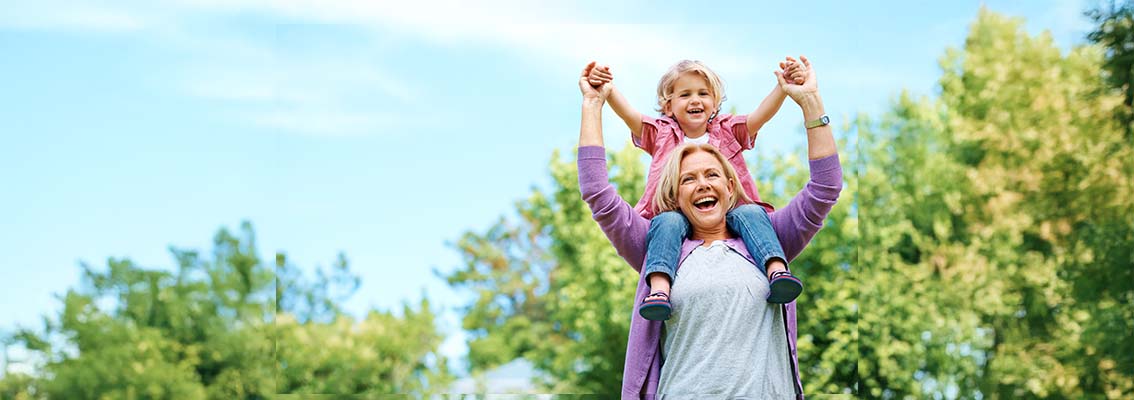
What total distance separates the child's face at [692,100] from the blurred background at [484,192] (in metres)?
4.66

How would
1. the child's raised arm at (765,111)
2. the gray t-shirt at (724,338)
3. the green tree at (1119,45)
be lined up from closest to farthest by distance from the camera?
the gray t-shirt at (724,338) < the child's raised arm at (765,111) < the green tree at (1119,45)

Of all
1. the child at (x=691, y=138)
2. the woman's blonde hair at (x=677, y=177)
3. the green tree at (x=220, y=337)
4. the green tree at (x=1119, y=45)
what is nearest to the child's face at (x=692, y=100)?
the child at (x=691, y=138)

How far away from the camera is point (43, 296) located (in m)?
6.26

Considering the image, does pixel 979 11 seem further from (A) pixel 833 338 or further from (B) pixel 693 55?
(A) pixel 833 338

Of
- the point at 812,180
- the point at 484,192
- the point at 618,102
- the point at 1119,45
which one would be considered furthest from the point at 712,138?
the point at 484,192

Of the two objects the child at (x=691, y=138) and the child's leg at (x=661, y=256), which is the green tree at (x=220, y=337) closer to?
the child at (x=691, y=138)

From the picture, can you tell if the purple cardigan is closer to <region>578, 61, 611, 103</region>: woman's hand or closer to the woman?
the woman

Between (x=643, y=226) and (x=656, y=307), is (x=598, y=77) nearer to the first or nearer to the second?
(x=643, y=226)

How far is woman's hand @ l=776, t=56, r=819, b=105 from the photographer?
230 centimetres

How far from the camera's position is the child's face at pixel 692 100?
2754mm

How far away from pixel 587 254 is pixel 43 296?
A: 422 cm

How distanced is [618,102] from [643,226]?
33cm

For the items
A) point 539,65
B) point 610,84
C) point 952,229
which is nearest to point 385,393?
point 539,65

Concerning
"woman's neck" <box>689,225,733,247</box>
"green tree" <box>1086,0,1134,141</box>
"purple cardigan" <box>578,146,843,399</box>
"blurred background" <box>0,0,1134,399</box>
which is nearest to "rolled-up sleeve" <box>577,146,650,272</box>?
"purple cardigan" <box>578,146,843,399</box>
